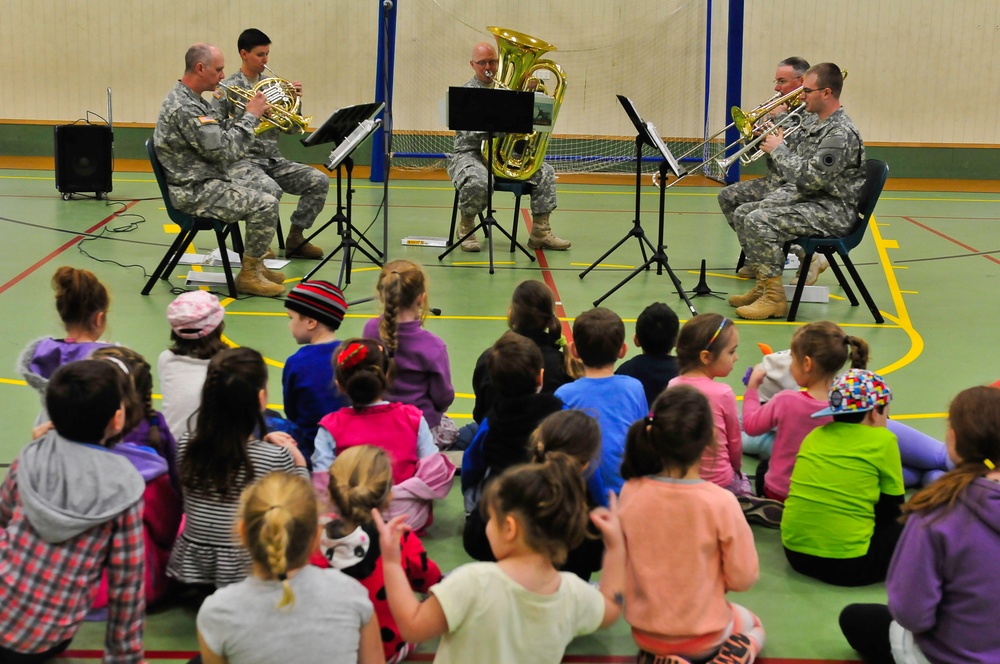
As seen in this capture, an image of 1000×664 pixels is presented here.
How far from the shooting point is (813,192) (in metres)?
6.66

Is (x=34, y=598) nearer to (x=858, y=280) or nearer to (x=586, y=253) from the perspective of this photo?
(x=858, y=280)

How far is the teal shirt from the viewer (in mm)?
3146

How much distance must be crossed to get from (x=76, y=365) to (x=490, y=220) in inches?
213

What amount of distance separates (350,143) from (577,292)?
1804mm

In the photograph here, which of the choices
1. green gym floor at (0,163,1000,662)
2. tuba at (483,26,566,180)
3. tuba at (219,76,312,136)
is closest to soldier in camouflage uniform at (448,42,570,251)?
tuba at (483,26,566,180)

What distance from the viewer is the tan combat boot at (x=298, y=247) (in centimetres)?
789

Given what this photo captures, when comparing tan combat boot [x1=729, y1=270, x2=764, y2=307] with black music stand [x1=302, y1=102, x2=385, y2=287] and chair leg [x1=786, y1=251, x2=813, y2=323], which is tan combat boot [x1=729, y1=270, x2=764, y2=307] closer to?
chair leg [x1=786, y1=251, x2=813, y2=323]

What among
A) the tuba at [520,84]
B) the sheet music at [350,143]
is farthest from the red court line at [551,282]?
the sheet music at [350,143]

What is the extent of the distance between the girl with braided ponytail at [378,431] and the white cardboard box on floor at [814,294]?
4.25m

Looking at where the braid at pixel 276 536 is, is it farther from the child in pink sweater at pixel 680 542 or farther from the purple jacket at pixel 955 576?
the purple jacket at pixel 955 576

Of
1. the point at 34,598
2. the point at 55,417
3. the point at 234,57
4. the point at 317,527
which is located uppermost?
the point at 234,57

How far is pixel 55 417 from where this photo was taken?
97.6 inches

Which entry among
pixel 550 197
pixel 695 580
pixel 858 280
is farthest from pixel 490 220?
pixel 695 580

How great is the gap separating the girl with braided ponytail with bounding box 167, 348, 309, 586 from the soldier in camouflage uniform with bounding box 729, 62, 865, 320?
431 cm
